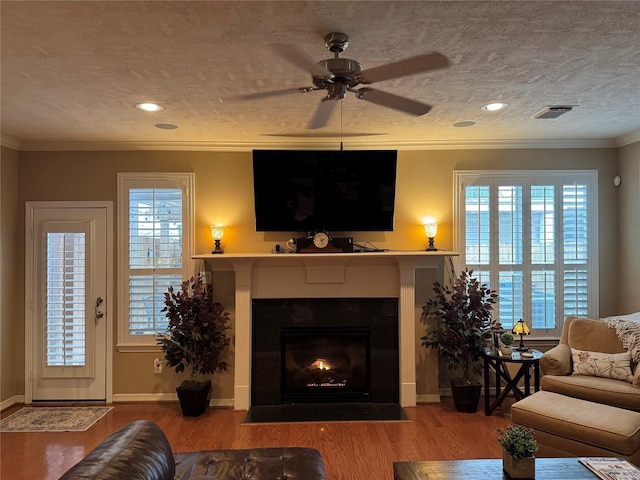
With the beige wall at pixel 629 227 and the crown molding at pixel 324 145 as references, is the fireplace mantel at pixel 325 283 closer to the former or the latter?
the crown molding at pixel 324 145

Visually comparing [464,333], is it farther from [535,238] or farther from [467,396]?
[535,238]

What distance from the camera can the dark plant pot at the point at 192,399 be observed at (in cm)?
393

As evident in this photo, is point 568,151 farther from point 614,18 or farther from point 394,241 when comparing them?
point 614,18

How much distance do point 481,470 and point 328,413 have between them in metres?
1.96

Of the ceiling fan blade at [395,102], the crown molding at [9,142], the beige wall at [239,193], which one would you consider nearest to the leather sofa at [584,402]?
the beige wall at [239,193]

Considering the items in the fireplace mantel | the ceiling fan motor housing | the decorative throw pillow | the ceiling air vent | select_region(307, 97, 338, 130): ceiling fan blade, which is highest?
the ceiling air vent

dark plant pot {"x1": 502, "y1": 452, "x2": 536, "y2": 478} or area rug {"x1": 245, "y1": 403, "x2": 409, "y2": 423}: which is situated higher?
dark plant pot {"x1": 502, "y1": 452, "x2": 536, "y2": 478}

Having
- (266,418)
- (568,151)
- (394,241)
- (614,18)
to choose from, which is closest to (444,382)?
(394,241)

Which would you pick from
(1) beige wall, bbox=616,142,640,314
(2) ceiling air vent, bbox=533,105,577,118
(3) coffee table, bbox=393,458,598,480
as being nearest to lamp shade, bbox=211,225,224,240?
(3) coffee table, bbox=393,458,598,480

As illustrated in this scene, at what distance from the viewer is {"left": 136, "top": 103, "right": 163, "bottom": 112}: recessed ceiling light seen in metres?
3.09

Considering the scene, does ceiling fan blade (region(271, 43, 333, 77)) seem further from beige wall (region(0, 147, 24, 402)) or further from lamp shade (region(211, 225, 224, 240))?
beige wall (region(0, 147, 24, 402))

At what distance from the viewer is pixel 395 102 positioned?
307 cm

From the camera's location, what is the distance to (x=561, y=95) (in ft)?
9.80

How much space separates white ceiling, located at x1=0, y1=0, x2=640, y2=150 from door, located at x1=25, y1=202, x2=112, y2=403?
0.88 metres
